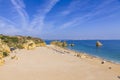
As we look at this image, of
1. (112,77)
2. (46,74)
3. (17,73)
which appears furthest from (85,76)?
(17,73)

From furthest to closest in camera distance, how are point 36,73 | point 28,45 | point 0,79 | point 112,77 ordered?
1. point 28,45
2. point 36,73
3. point 112,77
4. point 0,79

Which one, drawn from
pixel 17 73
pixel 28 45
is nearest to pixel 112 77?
pixel 17 73

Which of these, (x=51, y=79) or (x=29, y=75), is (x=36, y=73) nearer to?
(x=29, y=75)

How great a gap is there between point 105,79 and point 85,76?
1.83 meters

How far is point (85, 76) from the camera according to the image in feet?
53.9

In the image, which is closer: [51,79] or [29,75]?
[51,79]

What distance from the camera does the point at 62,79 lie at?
1530cm

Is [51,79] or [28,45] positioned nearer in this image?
[51,79]

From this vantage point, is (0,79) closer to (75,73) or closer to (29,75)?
(29,75)

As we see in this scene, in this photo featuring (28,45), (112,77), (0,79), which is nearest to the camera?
(0,79)

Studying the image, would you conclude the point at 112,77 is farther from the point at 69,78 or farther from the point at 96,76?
the point at 69,78

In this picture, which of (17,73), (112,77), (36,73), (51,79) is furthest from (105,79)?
(17,73)

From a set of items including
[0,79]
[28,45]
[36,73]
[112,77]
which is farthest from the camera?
[28,45]

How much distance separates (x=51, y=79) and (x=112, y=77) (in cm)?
532
